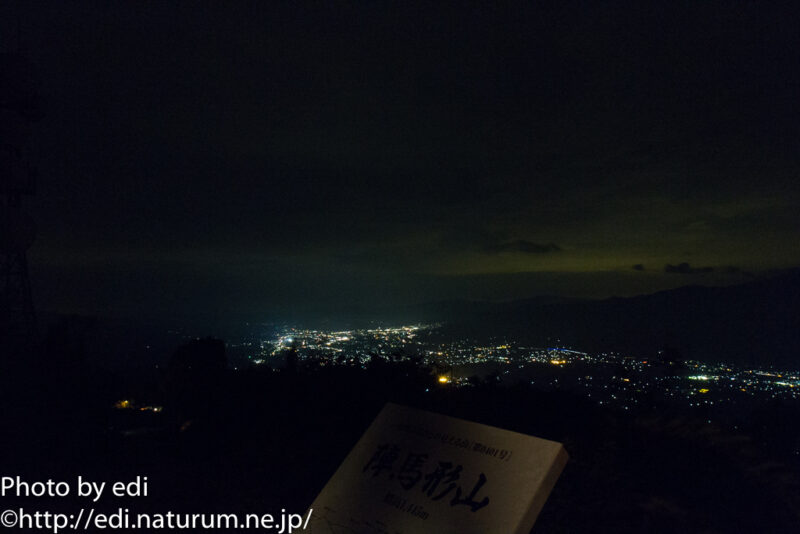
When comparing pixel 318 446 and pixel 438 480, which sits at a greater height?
pixel 438 480

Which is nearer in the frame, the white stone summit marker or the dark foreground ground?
the white stone summit marker

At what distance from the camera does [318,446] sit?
7.56 meters

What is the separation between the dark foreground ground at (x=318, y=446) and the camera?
5145 mm

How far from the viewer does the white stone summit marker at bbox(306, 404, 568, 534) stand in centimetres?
329

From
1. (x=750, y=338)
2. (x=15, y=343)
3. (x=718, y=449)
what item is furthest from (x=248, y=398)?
(x=750, y=338)

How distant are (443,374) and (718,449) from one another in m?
5.33

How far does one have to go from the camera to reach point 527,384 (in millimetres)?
9070

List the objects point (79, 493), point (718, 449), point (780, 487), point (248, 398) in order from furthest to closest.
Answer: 1. point (248, 398)
2. point (79, 493)
3. point (718, 449)
4. point (780, 487)

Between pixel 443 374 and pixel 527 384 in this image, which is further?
pixel 443 374

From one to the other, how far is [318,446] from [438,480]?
14.1 ft

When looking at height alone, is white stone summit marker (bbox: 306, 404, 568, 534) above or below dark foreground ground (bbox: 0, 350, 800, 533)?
above

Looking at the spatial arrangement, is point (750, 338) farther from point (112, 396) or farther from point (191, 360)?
point (112, 396)

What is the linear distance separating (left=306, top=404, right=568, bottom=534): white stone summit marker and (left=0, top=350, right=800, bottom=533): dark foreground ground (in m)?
1.96

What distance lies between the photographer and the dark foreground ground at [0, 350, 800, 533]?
5.14 meters
